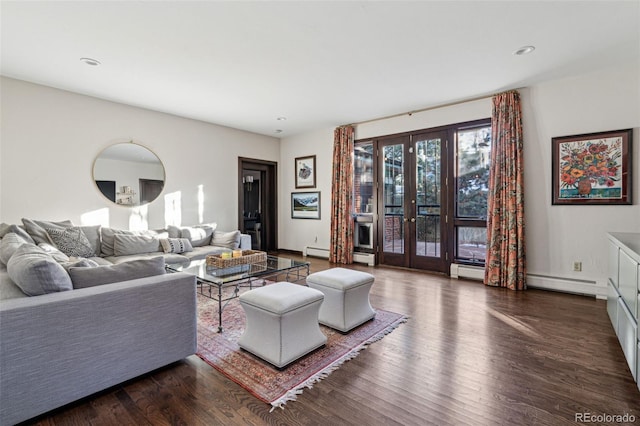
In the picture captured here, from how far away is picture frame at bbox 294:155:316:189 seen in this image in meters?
6.44

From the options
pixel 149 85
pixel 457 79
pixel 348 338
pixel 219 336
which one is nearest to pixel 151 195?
pixel 149 85

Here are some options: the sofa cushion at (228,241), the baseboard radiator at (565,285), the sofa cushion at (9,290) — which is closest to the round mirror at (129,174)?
the sofa cushion at (228,241)

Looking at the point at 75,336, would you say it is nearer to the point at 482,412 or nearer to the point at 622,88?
the point at 482,412

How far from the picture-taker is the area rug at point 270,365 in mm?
1850

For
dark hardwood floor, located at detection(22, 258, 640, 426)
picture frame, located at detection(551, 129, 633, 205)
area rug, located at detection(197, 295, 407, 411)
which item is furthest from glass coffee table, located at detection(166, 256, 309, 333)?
picture frame, located at detection(551, 129, 633, 205)

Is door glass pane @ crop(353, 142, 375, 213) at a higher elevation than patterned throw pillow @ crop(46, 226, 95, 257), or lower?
higher

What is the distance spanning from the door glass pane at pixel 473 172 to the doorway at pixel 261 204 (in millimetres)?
4086

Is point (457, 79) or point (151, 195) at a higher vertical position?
point (457, 79)

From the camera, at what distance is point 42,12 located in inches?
94.1

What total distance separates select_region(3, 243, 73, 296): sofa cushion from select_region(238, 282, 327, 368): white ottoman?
1.10 meters

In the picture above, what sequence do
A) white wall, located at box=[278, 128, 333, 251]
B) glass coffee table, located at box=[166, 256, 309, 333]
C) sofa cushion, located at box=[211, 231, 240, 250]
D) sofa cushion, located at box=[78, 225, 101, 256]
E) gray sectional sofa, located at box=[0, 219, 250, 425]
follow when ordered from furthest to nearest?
white wall, located at box=[278, 128, 333, 251] < sofa cushion, located at box=[211, 231, 240, 250] < sofa cushion, located at box=[78, 225, 101, 256] < glass coffee table, located at box=[166, 256, 309, 333] < gray sectional sofa, located at box=[0, 219, 250, 425]

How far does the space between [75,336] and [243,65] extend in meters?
2.94

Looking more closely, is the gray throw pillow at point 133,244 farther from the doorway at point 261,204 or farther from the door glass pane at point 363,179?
the door glass pane at point 363,179

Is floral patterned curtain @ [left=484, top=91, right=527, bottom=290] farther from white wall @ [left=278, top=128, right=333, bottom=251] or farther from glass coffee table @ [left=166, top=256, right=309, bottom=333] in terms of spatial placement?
white wall @ [left=278, top=128, right=333, bottom=251]
